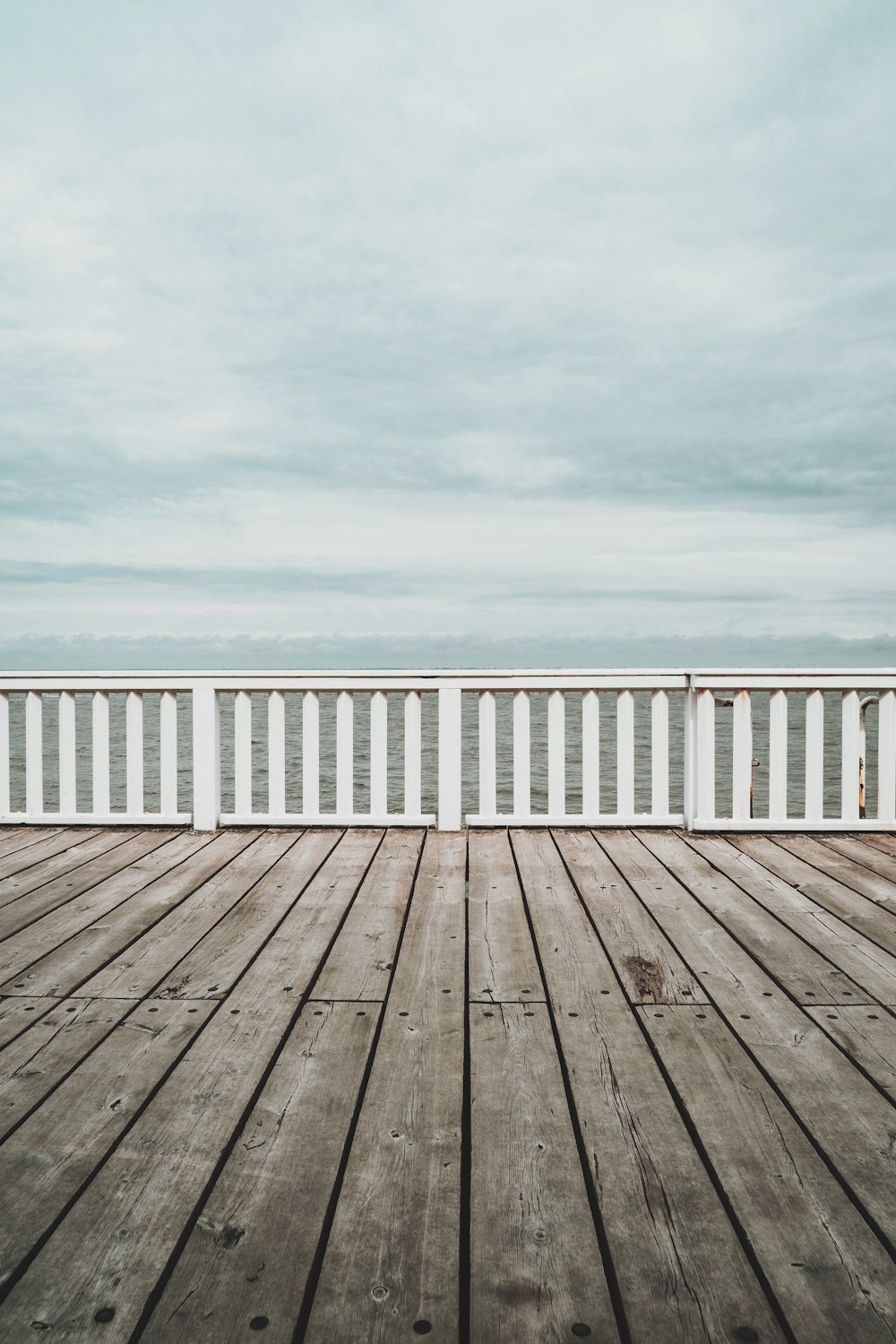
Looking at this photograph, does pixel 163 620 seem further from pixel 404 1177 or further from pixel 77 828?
pixel 404 1177

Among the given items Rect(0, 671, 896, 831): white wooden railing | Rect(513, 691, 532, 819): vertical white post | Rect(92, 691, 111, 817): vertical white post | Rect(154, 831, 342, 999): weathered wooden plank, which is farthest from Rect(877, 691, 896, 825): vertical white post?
Rect(92, 691, 111, 817): vertical white post

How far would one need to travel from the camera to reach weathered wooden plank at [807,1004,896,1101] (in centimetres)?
142

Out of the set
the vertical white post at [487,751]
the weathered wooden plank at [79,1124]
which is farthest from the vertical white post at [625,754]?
the weathered wooden plank at [79,1124]

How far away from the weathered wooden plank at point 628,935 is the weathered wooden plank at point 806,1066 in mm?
58

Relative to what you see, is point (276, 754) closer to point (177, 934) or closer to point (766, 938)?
point (177, 934)

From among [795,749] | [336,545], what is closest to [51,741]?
[336,545]

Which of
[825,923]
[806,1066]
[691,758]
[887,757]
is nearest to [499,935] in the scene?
[806,1066]

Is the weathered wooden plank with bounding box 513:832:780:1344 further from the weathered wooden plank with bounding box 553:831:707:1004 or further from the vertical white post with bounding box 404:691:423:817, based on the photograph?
the vertical white post with bounding box 404:691:423:817

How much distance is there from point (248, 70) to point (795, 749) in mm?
17259

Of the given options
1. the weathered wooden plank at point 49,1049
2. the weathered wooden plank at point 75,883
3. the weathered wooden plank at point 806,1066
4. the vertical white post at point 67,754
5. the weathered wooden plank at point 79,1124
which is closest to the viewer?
the weathered wooden plank at point 79,1124

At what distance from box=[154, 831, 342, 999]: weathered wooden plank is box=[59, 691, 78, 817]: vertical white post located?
132 centimetres

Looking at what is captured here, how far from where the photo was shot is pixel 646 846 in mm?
3303

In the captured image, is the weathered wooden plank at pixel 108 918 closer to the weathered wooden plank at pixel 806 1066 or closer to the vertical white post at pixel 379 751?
the vertical white post at pixel 379 751

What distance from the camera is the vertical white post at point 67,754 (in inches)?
143
